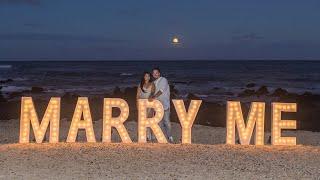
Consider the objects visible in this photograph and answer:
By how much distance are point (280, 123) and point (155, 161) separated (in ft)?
11.8

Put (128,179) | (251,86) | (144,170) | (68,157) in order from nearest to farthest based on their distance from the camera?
(128,179), (144,170), (68,157), (251,86)

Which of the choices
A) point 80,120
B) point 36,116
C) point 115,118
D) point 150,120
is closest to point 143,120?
point 150,120

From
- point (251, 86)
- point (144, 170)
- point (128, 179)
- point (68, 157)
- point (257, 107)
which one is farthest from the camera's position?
point (251, 86)

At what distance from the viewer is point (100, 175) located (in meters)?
10.7

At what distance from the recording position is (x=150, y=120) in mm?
14078

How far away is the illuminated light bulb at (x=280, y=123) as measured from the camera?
45.8ft

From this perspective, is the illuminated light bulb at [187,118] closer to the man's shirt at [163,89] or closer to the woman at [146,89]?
the man's shirt at [163,89]

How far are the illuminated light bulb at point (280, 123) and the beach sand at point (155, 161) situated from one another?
7.5 inches

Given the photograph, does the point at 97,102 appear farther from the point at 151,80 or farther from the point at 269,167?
the point at 269,167

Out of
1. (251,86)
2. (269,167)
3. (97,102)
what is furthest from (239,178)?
(251,86)

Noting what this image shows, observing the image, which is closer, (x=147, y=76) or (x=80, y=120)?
(x=80, y=120)

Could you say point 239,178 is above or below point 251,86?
below

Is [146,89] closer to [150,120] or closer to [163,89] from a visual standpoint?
[163,89]

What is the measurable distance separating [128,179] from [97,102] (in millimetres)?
20289
